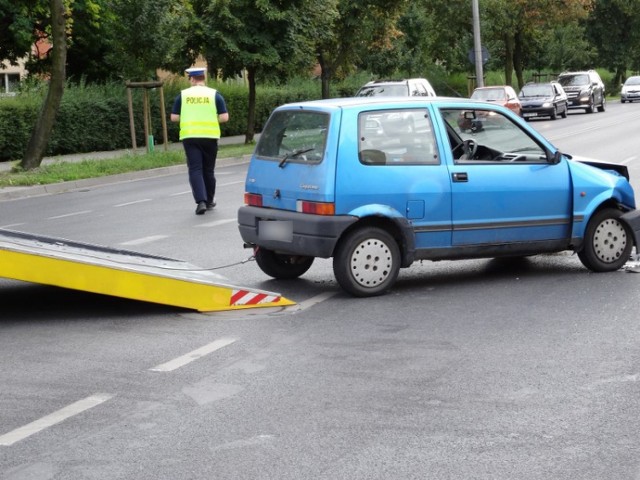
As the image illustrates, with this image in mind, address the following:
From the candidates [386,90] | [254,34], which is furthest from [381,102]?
[386,90]

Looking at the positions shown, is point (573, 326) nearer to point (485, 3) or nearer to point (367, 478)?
point (367, 478)

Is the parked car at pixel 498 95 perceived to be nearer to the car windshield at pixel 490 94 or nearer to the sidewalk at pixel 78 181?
the car windshield at pixel 490 94

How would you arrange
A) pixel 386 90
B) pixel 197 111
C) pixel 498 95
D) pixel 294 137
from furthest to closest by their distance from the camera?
pixel 498 95 → pixel 386 90 → pixel 197 111 → pixel 294 137

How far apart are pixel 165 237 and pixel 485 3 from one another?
4800cm

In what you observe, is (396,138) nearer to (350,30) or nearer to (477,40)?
(350,30)

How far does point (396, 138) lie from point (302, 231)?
1111 millimetres

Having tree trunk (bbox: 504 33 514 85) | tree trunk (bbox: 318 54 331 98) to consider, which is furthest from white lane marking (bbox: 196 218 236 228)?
tree trunk (bbox: 504 33 514 85)

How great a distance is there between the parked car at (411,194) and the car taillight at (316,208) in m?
0.01

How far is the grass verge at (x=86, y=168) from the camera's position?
23656 mm

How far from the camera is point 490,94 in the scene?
4378 centimetres

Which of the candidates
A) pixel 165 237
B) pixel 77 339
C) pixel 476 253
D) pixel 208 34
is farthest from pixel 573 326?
pixel 208 34

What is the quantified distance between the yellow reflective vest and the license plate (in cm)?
623

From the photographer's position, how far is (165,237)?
1425 centimetres

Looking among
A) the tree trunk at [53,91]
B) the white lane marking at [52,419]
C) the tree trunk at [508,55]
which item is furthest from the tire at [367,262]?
the tree trunk at [508,55]
